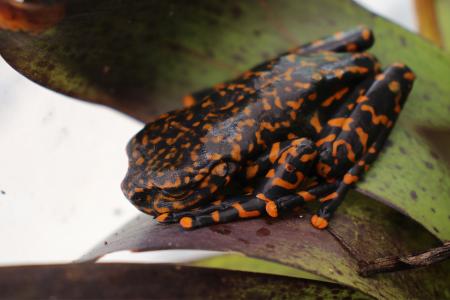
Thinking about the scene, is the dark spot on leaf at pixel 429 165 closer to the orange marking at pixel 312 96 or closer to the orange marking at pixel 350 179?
the orange marking at pixel 350 179

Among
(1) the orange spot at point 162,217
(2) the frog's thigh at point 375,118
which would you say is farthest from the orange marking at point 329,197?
(1) the orange spot at point 162,217

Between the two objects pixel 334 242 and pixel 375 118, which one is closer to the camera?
pixel 334 242

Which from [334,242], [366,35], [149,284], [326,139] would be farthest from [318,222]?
[366,35]

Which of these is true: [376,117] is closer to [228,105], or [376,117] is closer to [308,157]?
[308,157]

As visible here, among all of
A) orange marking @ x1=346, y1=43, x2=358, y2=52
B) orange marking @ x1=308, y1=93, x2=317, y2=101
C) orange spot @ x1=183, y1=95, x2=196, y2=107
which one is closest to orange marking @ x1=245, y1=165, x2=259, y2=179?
orange marking @ x1=308, y1=93, x2=317, y2=101

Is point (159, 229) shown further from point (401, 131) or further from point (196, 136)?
point (401, 131)

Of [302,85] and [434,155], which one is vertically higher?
[302,85]

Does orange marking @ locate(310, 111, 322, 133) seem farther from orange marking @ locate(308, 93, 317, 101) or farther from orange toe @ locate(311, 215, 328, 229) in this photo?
orange toe @ locate(311, 215, 328, 229)

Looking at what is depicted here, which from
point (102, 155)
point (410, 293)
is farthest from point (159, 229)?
point (102, 155)
